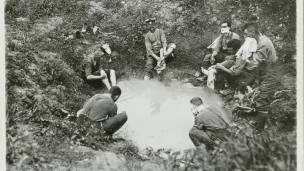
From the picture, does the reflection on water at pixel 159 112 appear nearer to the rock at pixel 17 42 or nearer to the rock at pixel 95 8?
the rock at pixel 95 8

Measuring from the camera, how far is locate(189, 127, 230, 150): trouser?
22.1ft

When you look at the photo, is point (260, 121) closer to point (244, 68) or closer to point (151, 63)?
point (244, 68)

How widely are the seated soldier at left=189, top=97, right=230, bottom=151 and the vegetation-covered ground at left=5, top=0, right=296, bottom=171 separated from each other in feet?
0.47

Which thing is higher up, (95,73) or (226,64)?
(226,64)

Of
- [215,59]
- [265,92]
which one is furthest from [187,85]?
[265,92]

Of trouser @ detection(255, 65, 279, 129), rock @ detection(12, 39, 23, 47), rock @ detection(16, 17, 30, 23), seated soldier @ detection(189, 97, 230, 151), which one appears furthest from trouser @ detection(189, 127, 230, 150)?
rock @ detection(16, 17, 30, 23)

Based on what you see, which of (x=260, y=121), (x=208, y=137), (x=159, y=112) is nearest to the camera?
(x=208, y=137)

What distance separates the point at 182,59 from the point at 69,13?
1679 millimetres

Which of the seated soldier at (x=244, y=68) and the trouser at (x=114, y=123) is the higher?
the seated soldier at (x=244, y=68)

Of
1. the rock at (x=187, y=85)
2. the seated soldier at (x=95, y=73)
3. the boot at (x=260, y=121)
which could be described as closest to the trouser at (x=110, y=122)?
the seated soldier at (x=95, y=73)

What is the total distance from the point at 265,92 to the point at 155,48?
62.1 inches

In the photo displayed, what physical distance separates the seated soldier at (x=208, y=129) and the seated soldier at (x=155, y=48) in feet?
2.80

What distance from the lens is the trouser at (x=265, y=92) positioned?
22.7ft

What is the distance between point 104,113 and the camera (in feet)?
22.9
